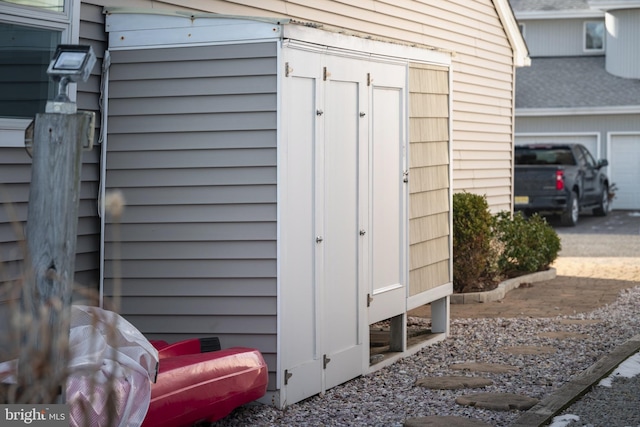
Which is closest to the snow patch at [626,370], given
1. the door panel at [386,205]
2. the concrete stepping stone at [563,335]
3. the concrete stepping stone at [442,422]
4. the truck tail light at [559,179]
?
the concrete stepping stone at [563,335]

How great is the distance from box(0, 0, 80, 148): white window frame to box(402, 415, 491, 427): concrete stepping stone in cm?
293

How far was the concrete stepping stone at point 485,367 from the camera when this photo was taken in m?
7.71

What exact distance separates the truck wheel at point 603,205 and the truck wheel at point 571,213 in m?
2.44

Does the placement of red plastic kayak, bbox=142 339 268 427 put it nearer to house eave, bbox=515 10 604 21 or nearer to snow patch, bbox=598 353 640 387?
snow patch, bbox=598 353 640 387

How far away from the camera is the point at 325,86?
22.3 feet

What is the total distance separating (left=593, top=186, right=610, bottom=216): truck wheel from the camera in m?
24.9

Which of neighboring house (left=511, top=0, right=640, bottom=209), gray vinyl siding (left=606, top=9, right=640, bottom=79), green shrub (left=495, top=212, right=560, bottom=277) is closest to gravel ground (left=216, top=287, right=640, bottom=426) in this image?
green shrub (left=495, top=212, right=560, bottom=277)

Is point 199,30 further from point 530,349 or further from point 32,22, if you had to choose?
point 530,349

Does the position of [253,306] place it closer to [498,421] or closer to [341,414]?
[341,414]

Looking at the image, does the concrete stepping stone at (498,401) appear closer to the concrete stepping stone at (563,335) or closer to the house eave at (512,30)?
the concrete stepping stone at (563,335)

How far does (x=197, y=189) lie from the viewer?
6527mm

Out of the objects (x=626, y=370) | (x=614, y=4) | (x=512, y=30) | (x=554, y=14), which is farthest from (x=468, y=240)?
(x=554, y=14)

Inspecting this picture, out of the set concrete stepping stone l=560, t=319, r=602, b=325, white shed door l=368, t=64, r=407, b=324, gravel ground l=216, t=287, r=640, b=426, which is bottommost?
gravel ground l=216, t=287, r=640, b=426

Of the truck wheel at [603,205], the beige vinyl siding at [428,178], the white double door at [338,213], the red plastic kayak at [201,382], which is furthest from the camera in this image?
the truck wheel at [603,205]
